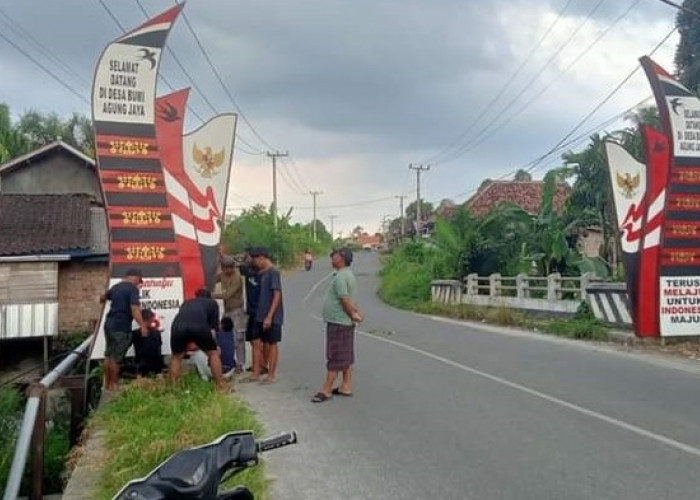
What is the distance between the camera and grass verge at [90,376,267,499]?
568 cm

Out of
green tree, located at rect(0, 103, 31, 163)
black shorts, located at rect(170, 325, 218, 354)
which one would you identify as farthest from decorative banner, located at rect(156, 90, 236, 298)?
green tree, located at rect(0, 103, 31, 163)

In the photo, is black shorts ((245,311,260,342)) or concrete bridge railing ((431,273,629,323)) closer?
black shorts ((245,311,260,342))

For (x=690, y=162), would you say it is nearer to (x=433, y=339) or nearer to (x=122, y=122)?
(x=433, y=339)

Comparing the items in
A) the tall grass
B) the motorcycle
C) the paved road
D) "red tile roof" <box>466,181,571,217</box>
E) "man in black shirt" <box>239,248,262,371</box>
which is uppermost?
"red tile roof" <box>466,181,571,217</box>

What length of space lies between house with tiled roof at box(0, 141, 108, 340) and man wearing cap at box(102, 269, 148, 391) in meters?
8.91

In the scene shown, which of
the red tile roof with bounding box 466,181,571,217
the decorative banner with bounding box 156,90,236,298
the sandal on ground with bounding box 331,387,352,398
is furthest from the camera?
the red tile roof with bounding box 466,181,571,217

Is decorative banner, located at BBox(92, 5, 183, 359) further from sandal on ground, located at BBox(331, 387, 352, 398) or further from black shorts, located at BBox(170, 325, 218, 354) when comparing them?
sandal on ground, located at BBox(331, 387, 352, 398)

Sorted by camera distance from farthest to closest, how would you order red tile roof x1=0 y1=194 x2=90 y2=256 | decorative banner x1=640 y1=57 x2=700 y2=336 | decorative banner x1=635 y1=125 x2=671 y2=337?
red tile roof x1=0 y1=194 x2=90 y2=256
decorative banner x1=635 y1=125 x2=671 y2=337
decorative banner x1=640 y1=57 x2=700 y2=336

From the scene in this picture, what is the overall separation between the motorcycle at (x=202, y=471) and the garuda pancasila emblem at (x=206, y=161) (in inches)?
360

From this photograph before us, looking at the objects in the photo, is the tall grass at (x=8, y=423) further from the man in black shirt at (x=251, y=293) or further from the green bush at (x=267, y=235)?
the green bush at (x=267, y=235)

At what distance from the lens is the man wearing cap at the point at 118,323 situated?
9.91 metres

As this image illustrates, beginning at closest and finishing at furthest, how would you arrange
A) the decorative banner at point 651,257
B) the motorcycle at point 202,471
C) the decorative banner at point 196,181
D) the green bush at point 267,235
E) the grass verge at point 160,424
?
the motorcycle at point 202,471 → the grass verge at point 160,424 → the decorative banner at point 196,181 → the decorative banner at point 651,257 → the green bush at point 267,235

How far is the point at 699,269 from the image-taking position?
15.6 m

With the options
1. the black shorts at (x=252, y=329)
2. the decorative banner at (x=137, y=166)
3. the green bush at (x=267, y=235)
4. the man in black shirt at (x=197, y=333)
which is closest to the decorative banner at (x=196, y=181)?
the decorative banner at (x=137, y=166)
